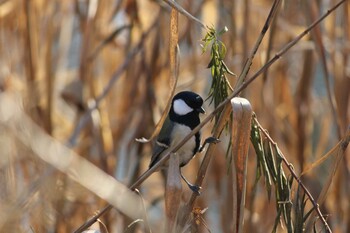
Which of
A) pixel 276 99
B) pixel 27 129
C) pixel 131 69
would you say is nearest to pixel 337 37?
pixel 276 99

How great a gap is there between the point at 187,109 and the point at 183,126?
51 mm

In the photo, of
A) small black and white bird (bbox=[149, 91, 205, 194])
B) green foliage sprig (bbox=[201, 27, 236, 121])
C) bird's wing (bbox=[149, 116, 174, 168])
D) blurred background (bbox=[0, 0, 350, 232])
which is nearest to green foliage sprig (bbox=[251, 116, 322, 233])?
green foliage sprig (bbox=[201, 27, 236, 121])

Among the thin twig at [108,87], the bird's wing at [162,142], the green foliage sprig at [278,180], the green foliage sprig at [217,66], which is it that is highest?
the thin twig at [108,87]

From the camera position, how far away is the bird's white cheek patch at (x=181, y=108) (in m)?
1.64

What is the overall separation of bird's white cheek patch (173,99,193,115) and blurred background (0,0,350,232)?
311 mm

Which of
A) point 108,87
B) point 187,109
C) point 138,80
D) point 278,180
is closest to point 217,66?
point 278,180

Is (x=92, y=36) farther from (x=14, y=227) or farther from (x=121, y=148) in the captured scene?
(x=14, y=227)

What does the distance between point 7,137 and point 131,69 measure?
45.6 inches

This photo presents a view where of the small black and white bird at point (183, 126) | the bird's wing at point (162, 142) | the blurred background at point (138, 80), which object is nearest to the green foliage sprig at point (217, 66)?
the small black and white bird at point (183, 126)

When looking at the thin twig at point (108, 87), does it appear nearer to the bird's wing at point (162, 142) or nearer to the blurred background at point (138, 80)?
the blurred background at point (138, 80)

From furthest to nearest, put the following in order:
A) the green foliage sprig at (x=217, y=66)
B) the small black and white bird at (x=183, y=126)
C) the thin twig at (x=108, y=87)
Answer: the thin twig at (x=108, y=87) < the small black and white bird at (x=183, y=126) < the green foliage sprig at (x=217, y=66)

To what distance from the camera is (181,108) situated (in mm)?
→ 1666

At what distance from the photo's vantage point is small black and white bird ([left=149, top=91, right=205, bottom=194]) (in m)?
1.60

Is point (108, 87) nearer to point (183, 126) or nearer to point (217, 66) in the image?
point (183, 126)
